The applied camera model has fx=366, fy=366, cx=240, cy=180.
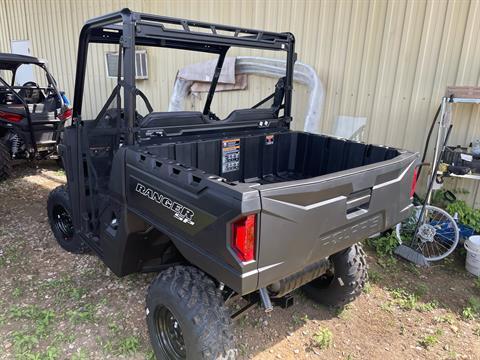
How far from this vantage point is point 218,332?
1.87 m

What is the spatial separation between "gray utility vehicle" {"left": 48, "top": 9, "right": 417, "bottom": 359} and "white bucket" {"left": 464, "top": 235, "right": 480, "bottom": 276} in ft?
4.70

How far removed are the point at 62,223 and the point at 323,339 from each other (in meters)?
2.68

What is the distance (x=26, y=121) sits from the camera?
5695mm

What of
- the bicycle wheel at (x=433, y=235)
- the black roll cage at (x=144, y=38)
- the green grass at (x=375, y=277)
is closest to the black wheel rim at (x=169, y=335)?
the black roll cage at (x=144, y=38)

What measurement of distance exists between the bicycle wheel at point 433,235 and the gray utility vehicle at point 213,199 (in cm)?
140

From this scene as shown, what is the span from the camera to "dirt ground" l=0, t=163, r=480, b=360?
2.46 m

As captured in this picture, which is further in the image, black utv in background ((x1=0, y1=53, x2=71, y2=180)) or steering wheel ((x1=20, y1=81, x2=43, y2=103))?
steering wheel ((x1=20, y1=81, x2=43, y2=103))

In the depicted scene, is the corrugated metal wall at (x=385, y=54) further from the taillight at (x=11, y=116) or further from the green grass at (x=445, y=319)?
the taillight at (x=11, y=116)

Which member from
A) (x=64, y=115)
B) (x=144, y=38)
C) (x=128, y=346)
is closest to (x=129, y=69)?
(x=144, y=38)

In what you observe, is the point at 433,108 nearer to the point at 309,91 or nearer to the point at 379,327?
the point at 309,91

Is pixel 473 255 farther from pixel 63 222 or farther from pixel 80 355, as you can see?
pixel 63 222

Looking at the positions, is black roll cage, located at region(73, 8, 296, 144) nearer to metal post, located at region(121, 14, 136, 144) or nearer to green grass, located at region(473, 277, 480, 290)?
metal post, located at region(121, 14, 136, 144)

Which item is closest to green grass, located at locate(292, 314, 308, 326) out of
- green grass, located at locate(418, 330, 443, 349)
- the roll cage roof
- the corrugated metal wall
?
green grass, located at locate(418, 330, 443, 349)

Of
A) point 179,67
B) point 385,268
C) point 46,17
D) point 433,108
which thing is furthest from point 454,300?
point 46,17
